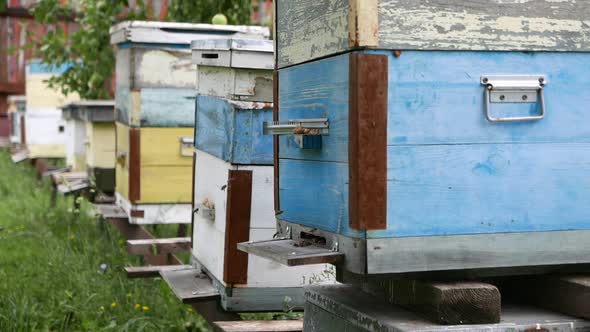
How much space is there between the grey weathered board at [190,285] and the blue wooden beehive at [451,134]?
1.04m

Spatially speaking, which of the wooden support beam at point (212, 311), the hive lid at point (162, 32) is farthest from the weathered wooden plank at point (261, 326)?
the hive lid at point (162, 32)

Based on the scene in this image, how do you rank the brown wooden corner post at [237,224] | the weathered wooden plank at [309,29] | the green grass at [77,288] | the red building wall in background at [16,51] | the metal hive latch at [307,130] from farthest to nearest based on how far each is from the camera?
the red building wall in background at [16,51] → the green grass at [77,288] → the brown wooden corner post at [237,224] → the metal hive latch at [307,130] → the weathered wooden plank at [309,29]

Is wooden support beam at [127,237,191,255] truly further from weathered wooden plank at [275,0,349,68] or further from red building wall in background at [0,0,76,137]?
red building wall in background at [0,0,76,137]

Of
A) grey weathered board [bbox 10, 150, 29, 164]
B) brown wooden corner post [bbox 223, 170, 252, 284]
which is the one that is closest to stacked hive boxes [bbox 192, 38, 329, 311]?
brown wooden corner post [bbox 223, 170, 252, 284]

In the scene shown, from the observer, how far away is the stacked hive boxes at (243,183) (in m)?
2.96

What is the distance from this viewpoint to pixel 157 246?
415 centimetres

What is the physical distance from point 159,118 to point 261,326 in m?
2.17

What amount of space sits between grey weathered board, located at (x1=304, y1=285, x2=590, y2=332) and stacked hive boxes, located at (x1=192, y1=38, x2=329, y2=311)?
1.68 ft

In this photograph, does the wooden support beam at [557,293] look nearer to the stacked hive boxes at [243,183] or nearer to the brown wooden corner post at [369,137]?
the brown wooden corner post at [369,137]

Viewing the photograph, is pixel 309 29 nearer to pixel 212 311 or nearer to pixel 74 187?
pixel 212 311

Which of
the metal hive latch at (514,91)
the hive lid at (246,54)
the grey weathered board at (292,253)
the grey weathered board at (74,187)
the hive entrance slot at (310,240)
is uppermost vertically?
the hive lid at (246,54)

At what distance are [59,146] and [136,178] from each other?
19.2 feet

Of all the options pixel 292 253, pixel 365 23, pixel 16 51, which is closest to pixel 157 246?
pixel 292 253

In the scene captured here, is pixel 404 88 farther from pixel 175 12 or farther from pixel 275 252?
pixel 175 12
